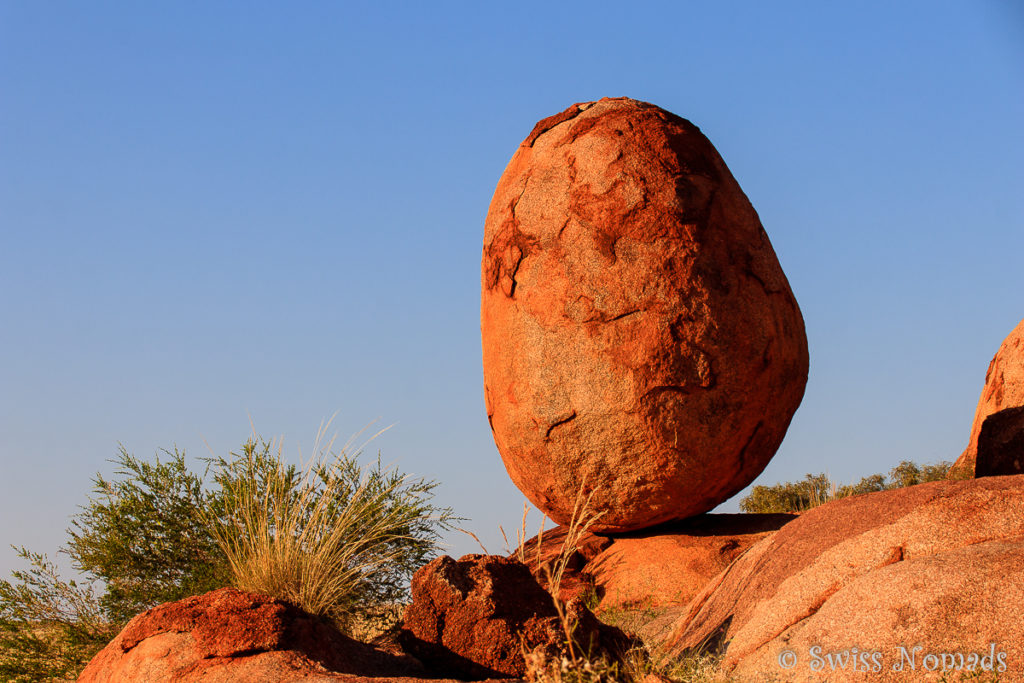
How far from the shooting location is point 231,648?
3930mm

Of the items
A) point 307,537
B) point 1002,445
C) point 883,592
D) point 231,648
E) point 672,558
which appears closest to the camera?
point 883,592

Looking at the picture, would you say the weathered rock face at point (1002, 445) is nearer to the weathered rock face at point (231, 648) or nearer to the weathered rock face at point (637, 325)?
the weathered rock face at point (637, 325)

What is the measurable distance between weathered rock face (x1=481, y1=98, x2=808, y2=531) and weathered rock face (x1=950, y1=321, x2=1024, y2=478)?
319 cm

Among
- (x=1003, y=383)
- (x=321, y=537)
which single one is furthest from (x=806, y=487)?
(x=321, y=537)

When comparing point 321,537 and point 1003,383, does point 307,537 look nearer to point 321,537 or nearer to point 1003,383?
point 321,537

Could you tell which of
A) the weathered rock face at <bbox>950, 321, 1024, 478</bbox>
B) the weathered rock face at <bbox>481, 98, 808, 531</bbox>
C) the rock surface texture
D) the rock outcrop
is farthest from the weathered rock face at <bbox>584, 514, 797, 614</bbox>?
the weathered rock face at <bbox>950, 321, 1024, 478</bbox>

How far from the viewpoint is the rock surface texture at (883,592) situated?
3.34 m

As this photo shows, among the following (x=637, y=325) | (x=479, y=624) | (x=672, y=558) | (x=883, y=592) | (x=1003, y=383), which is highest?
(x=637, y=325)

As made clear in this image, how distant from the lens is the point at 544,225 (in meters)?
6.75

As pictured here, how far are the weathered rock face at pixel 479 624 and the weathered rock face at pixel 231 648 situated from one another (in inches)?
10.8

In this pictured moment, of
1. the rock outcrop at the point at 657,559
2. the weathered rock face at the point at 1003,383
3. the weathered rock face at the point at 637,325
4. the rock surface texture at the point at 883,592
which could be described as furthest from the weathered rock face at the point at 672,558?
the weathered rock face at the point at 1003,383

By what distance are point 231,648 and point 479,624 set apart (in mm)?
1105

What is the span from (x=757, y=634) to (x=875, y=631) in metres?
0.60

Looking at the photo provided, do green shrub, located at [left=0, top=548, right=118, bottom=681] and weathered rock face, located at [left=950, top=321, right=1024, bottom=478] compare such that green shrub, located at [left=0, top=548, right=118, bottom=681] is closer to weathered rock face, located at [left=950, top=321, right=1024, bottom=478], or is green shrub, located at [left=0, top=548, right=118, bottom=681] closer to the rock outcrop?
the rock outcrop
